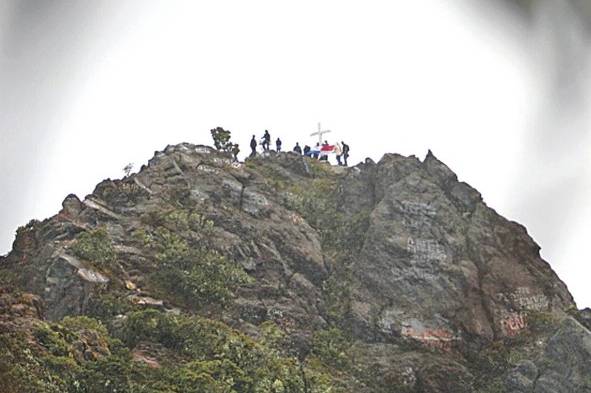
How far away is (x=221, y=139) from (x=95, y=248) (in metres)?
18.9

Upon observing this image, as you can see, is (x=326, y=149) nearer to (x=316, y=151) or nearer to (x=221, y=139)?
(x=316, y=151)

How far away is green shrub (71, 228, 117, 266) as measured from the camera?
36781mm

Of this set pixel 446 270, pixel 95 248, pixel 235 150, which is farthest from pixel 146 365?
pixel 235 150

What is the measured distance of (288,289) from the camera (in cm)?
4109

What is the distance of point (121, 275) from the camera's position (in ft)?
120

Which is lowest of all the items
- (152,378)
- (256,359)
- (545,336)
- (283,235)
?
(152,378)

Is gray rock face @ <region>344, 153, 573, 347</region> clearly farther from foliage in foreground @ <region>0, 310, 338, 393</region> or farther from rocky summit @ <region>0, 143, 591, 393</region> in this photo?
foliage in foreground @ <region>0, 310, 338, 393</region>

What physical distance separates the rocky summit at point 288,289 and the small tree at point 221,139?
8.83 feet

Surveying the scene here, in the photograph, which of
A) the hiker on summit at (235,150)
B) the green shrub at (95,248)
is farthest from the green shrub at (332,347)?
the hiker on summit at (235,150)

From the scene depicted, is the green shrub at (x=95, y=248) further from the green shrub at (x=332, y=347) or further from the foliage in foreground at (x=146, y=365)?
the green shrub at (x=332, y=347)

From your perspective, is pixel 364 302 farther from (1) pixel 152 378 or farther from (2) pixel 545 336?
(1) pixel 152 378

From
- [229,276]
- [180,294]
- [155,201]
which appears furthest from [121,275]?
[155,201]

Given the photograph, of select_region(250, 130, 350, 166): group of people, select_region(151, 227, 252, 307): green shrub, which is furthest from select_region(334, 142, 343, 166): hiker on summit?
select_region(151, 227, 252, 307): green shrub

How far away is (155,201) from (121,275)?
8.82m
